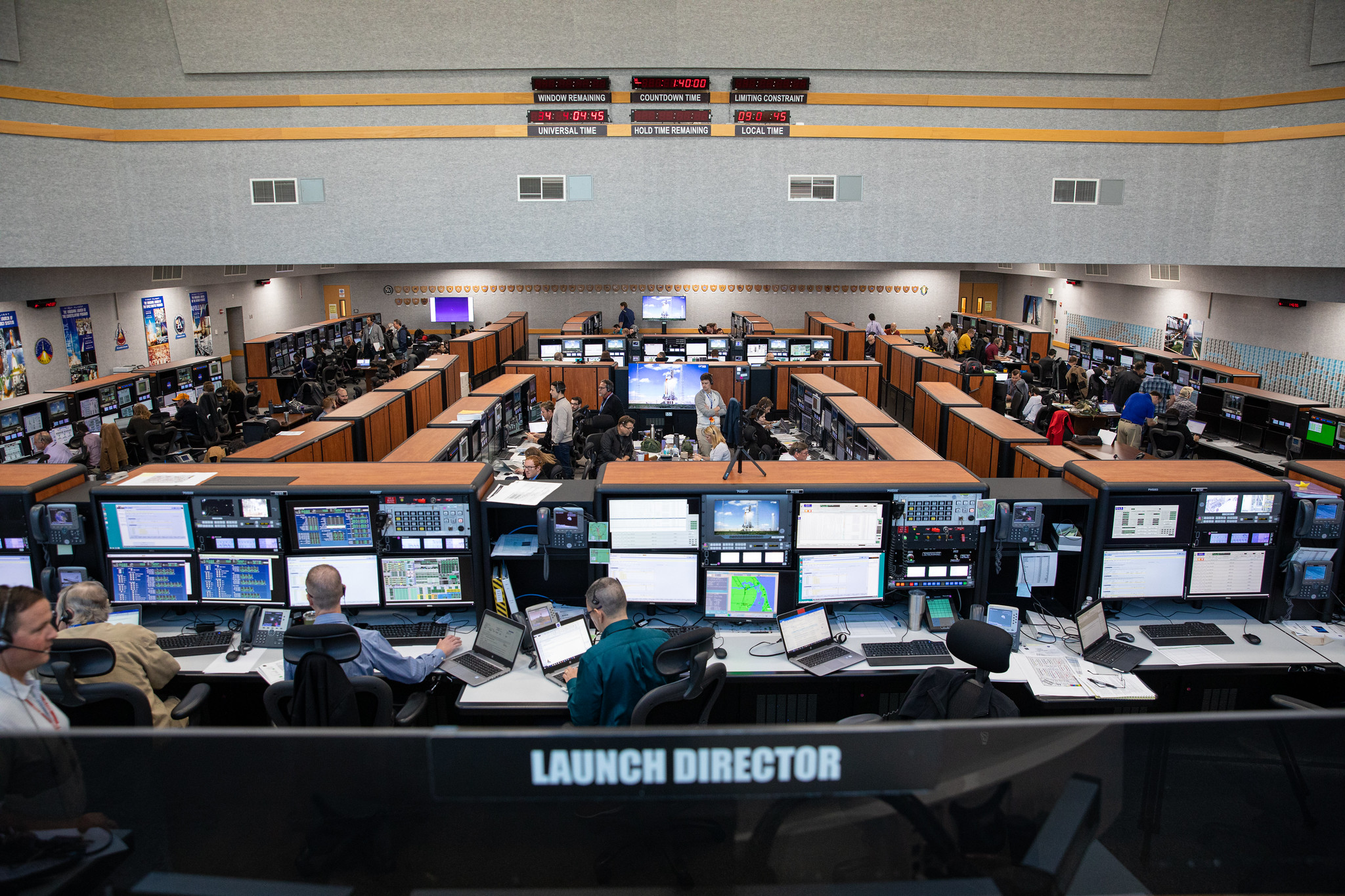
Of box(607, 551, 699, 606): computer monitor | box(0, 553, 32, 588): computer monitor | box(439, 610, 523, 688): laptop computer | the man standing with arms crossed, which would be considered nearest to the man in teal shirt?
box(439, 610, 523, 688): laptop computer

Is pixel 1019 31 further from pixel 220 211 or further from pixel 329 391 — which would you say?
pixel 329 391

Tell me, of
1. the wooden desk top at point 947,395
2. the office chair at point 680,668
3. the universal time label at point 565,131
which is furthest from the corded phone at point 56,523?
the wooden desk top at point 947,395

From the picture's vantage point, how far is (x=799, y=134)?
8.97m

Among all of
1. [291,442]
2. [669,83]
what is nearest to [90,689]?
[291,442]

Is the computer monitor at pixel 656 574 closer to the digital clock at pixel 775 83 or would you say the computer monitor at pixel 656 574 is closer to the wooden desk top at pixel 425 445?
the wooden desk top at pixel 425 445

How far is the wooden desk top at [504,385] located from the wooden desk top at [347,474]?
4.43 m

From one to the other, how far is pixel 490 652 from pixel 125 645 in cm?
159

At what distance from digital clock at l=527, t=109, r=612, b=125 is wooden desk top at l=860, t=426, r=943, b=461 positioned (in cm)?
485

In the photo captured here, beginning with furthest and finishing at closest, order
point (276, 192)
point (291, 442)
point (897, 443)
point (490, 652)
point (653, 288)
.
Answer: point (653, 288)
point (276, 192)
point (897, 443)
point (291, 442)
point (490, 652)

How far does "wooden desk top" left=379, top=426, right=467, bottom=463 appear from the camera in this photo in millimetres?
5770

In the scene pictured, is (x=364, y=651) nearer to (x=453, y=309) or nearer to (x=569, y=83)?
(x=569, y=83)

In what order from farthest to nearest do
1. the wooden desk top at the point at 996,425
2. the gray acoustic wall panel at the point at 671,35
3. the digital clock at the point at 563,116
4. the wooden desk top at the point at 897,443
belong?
the digital clock at the point at 563,116, the gray acoustic wall panel at the point at 671,35, the wooden desk top at the point at 996,425, the wooden desk top at the point at 897,443

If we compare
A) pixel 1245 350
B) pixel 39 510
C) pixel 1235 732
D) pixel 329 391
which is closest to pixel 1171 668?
pixel 1235 732

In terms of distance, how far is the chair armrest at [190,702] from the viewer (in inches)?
139
